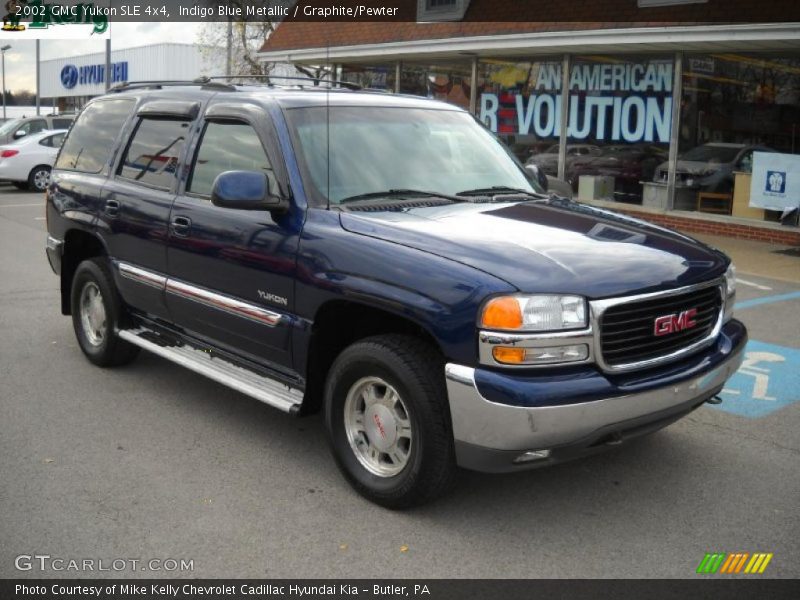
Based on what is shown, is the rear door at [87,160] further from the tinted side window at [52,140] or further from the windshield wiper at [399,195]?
the tinted side window at [52,140]

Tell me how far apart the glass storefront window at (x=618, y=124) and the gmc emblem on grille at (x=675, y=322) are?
10769 mm

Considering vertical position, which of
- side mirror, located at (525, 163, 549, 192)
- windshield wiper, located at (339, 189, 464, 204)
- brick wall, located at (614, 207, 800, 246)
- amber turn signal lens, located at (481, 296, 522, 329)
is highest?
side mirror, located at (525, 163, 549, 192)

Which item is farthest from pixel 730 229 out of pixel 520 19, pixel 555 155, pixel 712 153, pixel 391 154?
pixel 391 154

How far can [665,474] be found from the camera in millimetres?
4531

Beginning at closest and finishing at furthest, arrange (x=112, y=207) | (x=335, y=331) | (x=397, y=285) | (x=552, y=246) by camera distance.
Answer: (x=397, y=285) < (x=552, y=246) < (x=335, y=331) < (x=112, y=207)

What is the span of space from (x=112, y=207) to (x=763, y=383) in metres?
4.62

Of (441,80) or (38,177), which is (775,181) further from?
(38,177)

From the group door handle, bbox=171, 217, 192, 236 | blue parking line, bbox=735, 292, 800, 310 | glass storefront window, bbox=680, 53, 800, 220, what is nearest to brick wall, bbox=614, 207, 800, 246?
glass storefront window, bbox=680, 53, 800, 220

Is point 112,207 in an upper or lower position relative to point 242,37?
lower

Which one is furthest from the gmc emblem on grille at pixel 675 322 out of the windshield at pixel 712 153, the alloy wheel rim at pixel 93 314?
the windshield at pixel 712 153

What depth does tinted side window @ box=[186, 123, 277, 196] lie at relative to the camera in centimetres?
478

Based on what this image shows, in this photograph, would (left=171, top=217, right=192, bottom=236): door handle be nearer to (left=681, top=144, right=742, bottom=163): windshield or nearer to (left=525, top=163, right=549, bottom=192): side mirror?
(left=525, top=163, right=549, bottom=192): side mirror

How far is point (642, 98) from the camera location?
14375mm

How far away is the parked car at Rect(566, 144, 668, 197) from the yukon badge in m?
11.1
